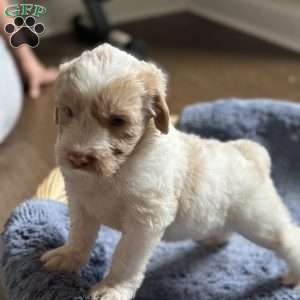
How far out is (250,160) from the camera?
116 cm

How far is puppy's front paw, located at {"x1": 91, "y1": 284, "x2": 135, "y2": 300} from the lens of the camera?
3.16ft

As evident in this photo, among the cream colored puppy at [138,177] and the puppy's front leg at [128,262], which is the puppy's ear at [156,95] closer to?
the cream colored puppy at [138,177]

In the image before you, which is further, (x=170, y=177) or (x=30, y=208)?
(x=30, y=208)

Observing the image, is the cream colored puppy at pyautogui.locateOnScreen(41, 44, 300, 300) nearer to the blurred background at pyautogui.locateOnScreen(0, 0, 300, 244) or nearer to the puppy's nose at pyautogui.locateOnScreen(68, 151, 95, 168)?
the puppy's nose at pyautogui.locateOnScreen(68, 151, 95, 168)

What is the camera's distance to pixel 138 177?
36.0 inches

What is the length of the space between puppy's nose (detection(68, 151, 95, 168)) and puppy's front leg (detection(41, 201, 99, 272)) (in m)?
0.21

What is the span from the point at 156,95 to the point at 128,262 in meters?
0.29

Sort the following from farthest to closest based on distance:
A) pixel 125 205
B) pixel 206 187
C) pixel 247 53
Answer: pixel 247 53 < pixel 206 187 < pixel 125 205

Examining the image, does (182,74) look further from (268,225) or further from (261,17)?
(268,225)

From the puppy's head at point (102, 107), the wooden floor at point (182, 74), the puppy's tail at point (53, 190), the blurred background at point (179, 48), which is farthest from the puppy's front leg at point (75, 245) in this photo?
the blurred background at point (179, 48)

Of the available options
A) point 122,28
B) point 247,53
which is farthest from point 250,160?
point 122,28

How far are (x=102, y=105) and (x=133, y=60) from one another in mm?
109

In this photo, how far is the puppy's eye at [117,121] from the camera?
82cm

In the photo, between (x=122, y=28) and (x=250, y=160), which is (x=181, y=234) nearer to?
(x=250, y=160)
